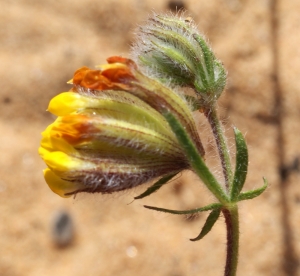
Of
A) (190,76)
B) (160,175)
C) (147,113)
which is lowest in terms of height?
(160,175)

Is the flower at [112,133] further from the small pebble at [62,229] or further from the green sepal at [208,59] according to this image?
the small pebble at [62,229]

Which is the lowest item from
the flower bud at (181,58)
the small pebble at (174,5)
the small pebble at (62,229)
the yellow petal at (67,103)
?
the yellow petal at (67,103)

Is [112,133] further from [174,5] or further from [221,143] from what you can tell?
[174,5]

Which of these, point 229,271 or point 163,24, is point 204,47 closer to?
point 163,24

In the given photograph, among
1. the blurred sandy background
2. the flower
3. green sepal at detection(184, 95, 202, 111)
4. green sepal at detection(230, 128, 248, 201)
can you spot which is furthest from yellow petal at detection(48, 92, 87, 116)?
the blurred sandy background

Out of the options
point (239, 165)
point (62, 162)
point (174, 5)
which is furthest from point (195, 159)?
point (174, 5)

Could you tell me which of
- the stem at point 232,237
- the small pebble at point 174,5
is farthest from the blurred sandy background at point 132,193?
the stem at point 232,237

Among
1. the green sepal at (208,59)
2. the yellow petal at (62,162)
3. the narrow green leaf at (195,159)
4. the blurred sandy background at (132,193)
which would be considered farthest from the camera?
the blurred sandy background at (132,193)

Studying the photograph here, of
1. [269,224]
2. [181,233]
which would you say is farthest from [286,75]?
[181,233]
